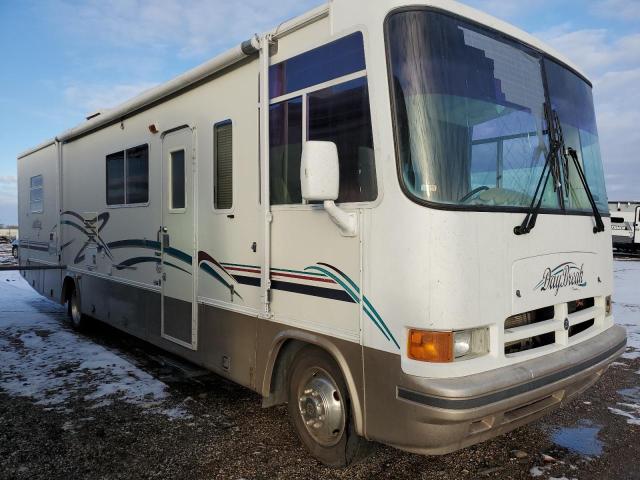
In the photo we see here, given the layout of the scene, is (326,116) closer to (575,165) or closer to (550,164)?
(550,164)

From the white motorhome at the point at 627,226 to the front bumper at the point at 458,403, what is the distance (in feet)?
82.8

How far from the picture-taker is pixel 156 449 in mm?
3855

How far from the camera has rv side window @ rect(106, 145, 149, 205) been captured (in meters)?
5.86

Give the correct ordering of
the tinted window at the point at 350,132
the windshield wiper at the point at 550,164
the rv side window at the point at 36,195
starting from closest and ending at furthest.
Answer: the tinted window at the point at 350,132 < the windshield wiper at the point at 550,164 < the rv side window at the point at 36,195

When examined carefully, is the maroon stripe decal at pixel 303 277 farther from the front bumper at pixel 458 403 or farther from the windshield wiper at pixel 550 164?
the windshield wiper at pixel 550 164

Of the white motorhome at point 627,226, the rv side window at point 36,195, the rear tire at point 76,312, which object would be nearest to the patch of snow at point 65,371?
the rear tire at point 76,312

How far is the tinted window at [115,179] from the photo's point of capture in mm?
6434

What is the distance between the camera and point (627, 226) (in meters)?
25.2

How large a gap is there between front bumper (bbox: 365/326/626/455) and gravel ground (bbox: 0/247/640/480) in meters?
0.55

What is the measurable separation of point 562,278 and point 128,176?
4770 millimetres

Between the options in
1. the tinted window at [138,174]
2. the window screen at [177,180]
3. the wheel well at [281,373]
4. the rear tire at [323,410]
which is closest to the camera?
the rear tire at [323,410]

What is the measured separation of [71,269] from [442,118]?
6.71 meters

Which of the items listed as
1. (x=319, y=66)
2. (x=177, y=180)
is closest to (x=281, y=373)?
(x=319, y=66)

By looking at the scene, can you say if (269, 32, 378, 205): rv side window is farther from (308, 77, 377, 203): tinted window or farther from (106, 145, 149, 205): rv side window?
(106, 145, 149, 205): rv side window
